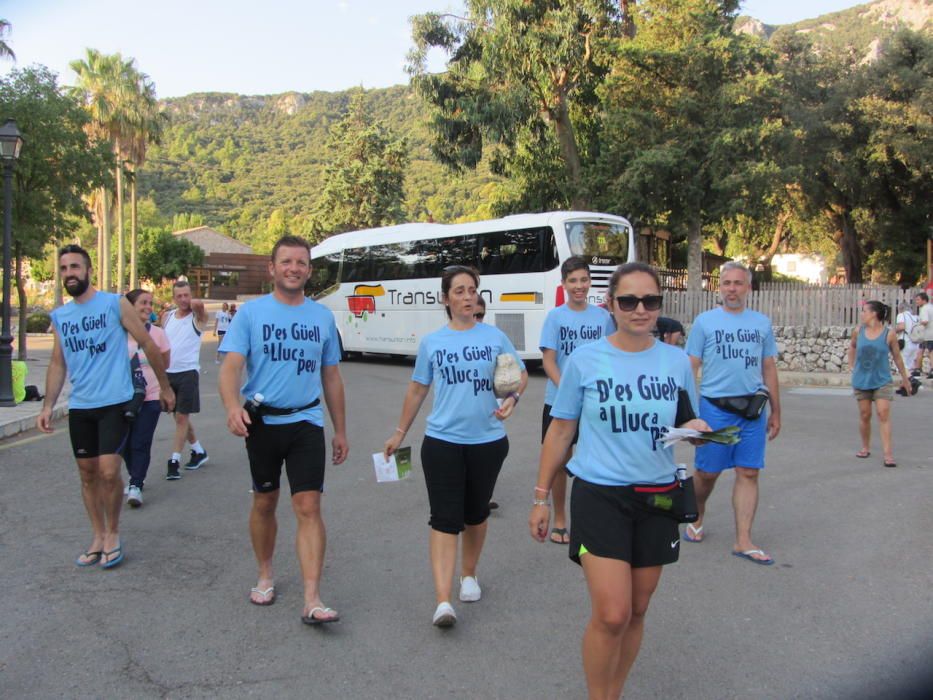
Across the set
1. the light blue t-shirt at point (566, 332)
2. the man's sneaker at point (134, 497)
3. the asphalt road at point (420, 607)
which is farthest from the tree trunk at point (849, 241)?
the man's sneaker at point (134, 497)

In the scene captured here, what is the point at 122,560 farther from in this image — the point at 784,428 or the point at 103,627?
the point at 784,428

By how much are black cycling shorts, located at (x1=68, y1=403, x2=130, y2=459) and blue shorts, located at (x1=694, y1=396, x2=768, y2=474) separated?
3.69m

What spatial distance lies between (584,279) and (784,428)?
6.10 meters

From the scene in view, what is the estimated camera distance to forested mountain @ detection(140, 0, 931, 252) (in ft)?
341

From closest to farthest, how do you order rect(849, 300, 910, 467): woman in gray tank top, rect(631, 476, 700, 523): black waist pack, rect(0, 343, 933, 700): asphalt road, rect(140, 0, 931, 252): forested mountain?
rect(631, 476, 700, 523): black waist pack < rect(0, 343, 933, 700): asphalt road < rect(849, 300, 910, 467): woman in gray tank top < rect(140, 0, 931, 252): forested mountain

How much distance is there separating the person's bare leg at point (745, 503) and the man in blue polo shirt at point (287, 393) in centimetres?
270

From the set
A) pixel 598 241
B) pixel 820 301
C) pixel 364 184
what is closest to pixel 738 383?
pixel 598 241

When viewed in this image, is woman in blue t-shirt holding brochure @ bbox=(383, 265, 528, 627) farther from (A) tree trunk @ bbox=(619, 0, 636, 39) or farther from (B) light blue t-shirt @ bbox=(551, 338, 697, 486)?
(A) tree trunk @ bbox=(619, 0, 636, 39)

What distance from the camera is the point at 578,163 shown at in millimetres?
26375

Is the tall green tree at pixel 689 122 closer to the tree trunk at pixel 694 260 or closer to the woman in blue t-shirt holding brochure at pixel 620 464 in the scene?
the tree trunk at pixel 694 260

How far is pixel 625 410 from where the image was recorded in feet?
9.68

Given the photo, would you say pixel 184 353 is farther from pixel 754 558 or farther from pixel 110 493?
pixel 754 558

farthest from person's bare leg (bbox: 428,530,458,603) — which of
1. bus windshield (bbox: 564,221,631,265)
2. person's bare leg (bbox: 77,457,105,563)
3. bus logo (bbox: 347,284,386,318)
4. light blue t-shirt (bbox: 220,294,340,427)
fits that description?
bus logo (bbox: 347,284,386,318)

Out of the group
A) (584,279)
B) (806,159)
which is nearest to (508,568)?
(584,279)
